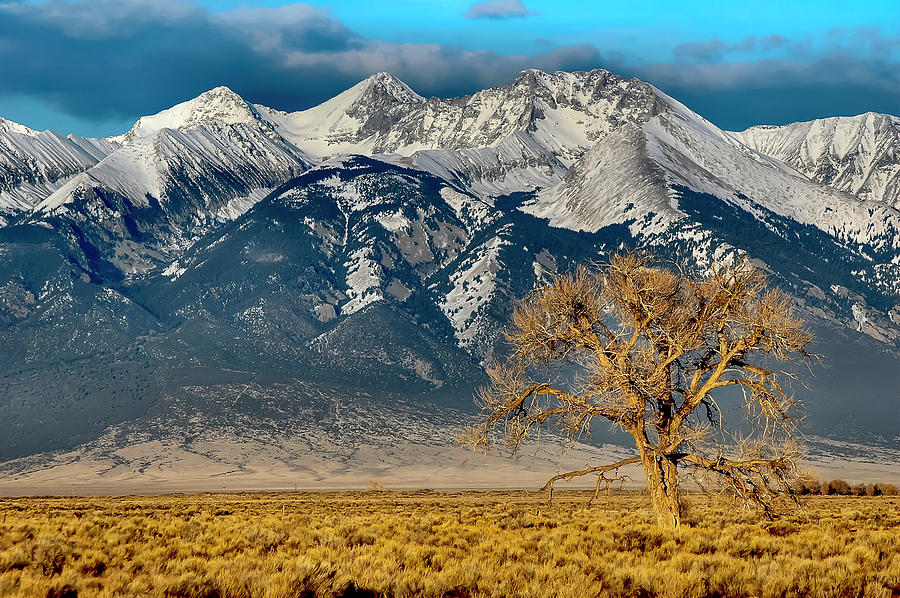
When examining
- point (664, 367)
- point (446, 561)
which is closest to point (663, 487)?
point (664, 367)

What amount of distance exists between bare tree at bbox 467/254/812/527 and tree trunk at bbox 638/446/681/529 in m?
0.03

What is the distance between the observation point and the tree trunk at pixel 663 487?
22609mm

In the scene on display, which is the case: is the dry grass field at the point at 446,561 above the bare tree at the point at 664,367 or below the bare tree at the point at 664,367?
below

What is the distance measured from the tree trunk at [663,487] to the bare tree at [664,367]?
3 cm

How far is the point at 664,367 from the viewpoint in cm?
2311

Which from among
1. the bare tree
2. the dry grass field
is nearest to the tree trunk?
the bare tree

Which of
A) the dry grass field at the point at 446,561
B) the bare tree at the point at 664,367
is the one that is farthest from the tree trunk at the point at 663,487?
the dry grass field at the point at 446,561

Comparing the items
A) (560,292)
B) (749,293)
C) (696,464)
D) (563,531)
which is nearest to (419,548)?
(563,531)

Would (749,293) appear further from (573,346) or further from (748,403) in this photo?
(573,346)

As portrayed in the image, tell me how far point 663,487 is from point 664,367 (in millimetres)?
3140

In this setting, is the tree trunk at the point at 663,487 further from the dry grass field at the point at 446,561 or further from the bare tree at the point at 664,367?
the dry grass field at the point at 446,561

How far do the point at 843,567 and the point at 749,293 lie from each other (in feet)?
30.4

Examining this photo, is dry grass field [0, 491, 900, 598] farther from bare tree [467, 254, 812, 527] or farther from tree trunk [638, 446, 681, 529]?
A: bare tree [467, 254, 812, 527]

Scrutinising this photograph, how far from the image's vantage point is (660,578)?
15.2 metres
